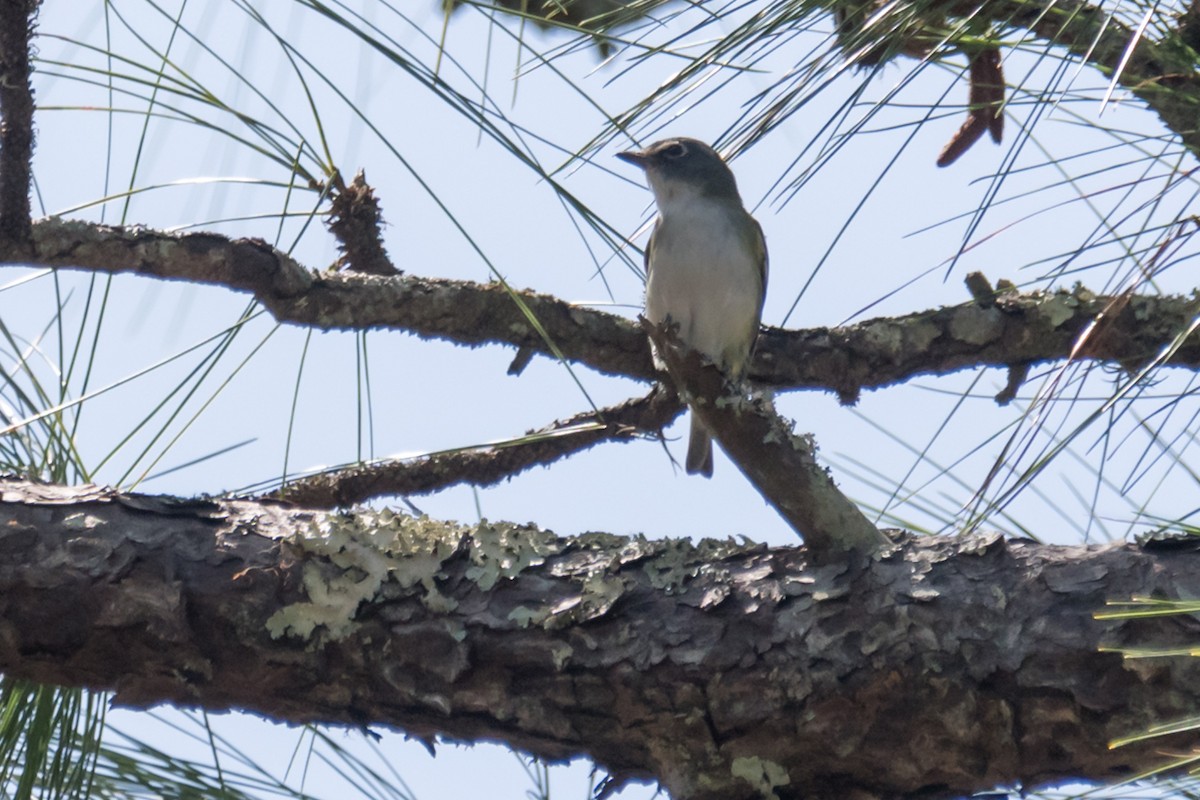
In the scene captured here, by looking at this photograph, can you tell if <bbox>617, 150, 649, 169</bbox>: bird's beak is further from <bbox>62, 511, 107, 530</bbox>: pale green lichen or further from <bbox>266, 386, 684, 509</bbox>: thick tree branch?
<bbox>62, 511, 107, 530</bbox>: pale green lichen

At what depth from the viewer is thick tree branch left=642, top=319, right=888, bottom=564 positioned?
84.0 inches

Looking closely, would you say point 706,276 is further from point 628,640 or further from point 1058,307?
point 628,640

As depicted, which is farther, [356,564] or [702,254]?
[702,254]

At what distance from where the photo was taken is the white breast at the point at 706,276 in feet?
15.7

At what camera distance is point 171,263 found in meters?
2.49

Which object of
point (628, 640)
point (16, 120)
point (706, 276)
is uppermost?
point (706, 276)

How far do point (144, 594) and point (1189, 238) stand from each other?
5.68ft

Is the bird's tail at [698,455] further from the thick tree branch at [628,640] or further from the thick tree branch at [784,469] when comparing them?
the thick tree branch at [628,640]

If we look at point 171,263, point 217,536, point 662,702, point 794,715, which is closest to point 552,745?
point 662,702

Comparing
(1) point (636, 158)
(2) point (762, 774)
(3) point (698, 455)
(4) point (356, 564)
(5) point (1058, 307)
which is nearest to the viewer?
(2) point (762, 774)

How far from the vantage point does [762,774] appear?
2.01 metres

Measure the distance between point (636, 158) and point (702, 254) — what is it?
650mm

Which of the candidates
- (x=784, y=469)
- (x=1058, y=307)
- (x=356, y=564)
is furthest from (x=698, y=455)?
(x=356, y=564)

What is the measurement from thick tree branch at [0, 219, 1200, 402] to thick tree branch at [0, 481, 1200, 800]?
1.75 feet
